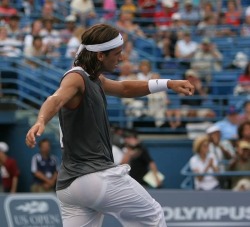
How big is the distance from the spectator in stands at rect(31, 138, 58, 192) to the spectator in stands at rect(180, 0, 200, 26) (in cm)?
522

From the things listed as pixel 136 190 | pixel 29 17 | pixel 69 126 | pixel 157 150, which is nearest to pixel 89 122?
pixel 69 126

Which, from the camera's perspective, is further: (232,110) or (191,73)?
(191,73)

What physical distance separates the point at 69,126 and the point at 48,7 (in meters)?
10.7

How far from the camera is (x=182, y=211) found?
36.0ft

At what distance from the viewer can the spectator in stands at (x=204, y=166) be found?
12844mm

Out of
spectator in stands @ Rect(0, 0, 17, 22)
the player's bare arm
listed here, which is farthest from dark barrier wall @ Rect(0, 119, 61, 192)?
the player's bare arm

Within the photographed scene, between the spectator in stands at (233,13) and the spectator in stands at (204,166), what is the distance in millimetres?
5402

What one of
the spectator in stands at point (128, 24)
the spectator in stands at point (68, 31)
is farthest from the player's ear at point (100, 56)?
the spectator in stands at point (128, 24)

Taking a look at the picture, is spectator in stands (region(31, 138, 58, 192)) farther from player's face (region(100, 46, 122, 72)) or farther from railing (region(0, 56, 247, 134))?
Result: player's face (region(100, 46, 122, 72))

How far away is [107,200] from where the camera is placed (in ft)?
21.7

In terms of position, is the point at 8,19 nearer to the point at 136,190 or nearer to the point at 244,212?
the point at 244,212

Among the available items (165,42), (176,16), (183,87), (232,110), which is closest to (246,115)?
(232,110)

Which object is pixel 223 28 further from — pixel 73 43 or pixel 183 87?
pixel 183 87

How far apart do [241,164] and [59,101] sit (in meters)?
6.94
